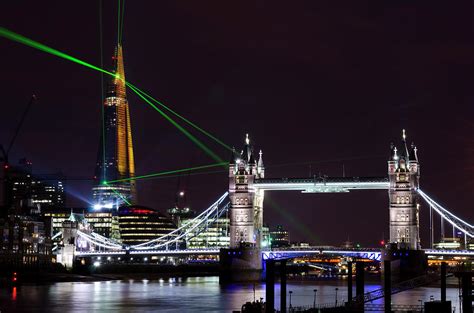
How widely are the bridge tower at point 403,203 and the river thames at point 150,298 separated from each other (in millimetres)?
18144

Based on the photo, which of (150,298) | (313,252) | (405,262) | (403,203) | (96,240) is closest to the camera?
(150,298)

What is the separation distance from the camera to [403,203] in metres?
137

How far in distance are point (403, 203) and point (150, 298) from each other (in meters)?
47.3

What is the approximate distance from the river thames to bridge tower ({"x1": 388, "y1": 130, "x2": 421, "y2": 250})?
18144 millimetres

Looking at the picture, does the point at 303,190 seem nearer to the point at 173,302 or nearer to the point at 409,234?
the point at 409,234

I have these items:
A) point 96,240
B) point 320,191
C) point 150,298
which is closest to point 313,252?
point 320,191

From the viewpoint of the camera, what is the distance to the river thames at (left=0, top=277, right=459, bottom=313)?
89.5m

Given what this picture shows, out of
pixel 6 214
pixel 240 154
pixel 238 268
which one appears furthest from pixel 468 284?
pixel 6 214

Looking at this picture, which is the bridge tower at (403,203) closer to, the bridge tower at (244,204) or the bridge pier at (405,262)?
the bridge pier at (405,262)

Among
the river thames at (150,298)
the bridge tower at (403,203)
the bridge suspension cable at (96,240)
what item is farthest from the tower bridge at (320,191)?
the bridge suspension cable at (96,240)

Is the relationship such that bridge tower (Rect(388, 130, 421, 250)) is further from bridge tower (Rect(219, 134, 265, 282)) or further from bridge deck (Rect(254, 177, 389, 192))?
bridge tower (Rect(219, 134, 265, 282))

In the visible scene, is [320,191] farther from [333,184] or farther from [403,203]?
[403,203]

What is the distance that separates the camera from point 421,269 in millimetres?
130000

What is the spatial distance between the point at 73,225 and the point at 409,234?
236ft
